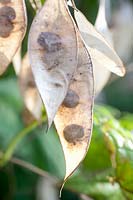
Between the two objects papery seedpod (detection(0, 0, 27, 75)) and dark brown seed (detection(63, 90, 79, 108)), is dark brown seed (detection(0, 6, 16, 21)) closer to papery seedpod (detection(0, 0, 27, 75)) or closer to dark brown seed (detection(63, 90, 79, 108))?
papery seedpod (detection(0, 0, 27, 75))

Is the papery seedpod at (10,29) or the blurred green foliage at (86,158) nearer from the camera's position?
the papery seedpod at (10,29)

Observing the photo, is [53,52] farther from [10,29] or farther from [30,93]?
[30,93]

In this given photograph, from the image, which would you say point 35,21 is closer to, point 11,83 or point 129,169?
point 129,169

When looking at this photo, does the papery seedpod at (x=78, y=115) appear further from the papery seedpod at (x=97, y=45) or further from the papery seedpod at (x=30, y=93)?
the papery seedpod at (x=30, y=93)

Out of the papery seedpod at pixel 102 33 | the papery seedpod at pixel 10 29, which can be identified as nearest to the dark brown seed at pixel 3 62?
the papery seedpod at pixel 10 29

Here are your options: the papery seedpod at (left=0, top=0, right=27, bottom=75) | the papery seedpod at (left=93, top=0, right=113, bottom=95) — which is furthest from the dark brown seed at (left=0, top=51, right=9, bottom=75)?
the papery seedpod at (left=93, top=0, right=113, bottom=95)

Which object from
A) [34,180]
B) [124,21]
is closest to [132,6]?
[124,21]

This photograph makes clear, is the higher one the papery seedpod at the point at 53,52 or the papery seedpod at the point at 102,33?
the papery seedpod at the point at 53,52
